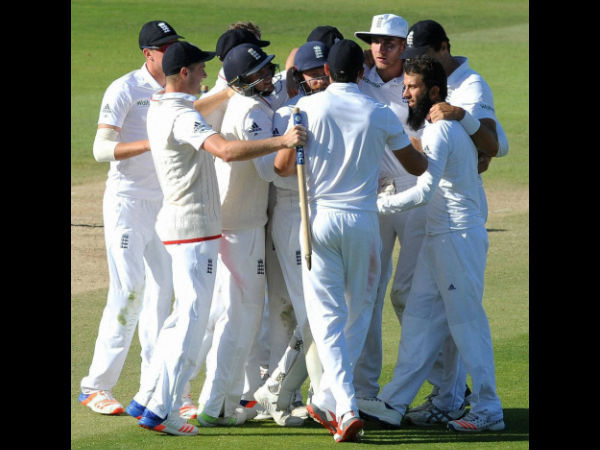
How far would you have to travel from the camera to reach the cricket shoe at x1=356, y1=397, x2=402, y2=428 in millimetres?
7594

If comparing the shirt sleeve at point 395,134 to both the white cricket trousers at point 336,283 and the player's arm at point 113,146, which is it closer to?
the white cricket trousers at point 336,283

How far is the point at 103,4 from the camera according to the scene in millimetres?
36781

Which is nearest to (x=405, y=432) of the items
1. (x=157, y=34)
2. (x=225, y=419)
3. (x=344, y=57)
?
(x=225, y=419)

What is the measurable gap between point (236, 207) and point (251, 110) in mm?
631

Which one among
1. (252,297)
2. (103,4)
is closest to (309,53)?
(252,297)

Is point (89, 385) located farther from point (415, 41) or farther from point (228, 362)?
point (415, 41)

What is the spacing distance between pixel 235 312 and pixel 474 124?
1937 millimetres

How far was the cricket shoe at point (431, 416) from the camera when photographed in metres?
7.77

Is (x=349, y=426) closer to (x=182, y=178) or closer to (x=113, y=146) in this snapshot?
(x=182, y=178)

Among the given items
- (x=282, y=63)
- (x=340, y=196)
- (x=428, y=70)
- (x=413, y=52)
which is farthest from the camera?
(x=282, y=63)

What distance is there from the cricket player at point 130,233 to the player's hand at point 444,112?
2.07 metres

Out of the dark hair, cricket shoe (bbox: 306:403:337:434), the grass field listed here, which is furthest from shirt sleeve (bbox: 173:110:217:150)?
the grass field

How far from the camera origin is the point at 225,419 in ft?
25.4
